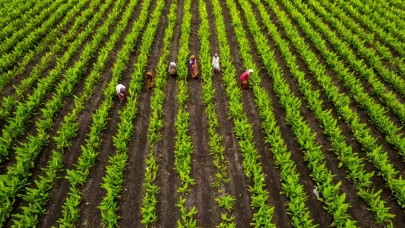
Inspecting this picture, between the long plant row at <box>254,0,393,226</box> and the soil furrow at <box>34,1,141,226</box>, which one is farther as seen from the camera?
the soil furrow at <box>34,1,141,226</box>

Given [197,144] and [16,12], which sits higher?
[16,12]

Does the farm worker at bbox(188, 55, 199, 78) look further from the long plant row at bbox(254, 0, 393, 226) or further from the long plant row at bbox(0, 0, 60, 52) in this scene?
the long plant row at bbox(0, 0, 60, 52)

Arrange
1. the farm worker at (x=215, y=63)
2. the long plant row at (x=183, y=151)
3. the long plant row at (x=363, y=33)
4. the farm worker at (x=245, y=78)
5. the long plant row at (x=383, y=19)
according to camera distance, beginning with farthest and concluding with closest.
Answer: the long plant row at (x=383, y=19)
the long plant row at (x=363, y=33)
the farm worker at (x=215, y=63)
the farm worker at (x=245, y=78)
the long plant row at (x=183, y=151)

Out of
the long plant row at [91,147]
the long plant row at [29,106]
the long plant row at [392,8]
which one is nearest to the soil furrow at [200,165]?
the long plant row at [91,147]

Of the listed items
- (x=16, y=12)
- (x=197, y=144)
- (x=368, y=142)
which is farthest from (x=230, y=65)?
(x=16, y=12)

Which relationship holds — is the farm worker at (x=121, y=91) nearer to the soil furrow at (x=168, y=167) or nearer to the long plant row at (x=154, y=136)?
the long plant row at (x=154, y=136)

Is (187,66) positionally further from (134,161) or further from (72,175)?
(72,175)

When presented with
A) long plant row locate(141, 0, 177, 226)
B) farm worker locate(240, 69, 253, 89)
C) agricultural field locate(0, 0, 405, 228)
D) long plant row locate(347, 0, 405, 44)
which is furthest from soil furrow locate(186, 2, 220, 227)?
long plant row locate(347, 0, 405, 44)
